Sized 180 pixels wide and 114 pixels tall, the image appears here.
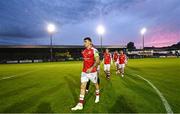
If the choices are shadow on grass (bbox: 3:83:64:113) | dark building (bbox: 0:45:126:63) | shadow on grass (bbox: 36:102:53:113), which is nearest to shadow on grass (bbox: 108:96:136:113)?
shadow on grass (bbox: 36:102:53:113)

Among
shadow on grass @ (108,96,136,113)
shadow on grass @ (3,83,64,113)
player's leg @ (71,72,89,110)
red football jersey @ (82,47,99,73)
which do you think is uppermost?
red football jersey @ (82,47,99,73)

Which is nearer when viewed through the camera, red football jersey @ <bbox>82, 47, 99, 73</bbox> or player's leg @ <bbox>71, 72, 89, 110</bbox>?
player's leg @ <bbox>71, 72, 89, 110</bbox>

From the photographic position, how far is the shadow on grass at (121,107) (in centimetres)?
624

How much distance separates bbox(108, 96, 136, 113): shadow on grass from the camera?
624 centimetres

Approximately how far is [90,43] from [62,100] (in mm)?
2626

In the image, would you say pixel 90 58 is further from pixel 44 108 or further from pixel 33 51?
pixel 33 51

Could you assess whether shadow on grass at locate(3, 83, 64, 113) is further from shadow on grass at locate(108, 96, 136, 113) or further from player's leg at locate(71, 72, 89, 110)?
shadow on grass at locate(108, 96, 136, 113)

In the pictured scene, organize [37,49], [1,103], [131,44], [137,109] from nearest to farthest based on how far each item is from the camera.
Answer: [137,109] → [1,103] → [37,49] → [131,44]

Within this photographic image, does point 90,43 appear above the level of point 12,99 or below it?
above

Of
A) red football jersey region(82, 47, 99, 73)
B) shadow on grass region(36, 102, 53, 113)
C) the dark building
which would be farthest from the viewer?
the dark building

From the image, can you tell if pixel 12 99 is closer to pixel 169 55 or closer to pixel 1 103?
pixel 1 103

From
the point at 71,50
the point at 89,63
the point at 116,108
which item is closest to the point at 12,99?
the point at 89,63

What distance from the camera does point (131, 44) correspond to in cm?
15312

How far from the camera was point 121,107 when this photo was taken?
6.67m
